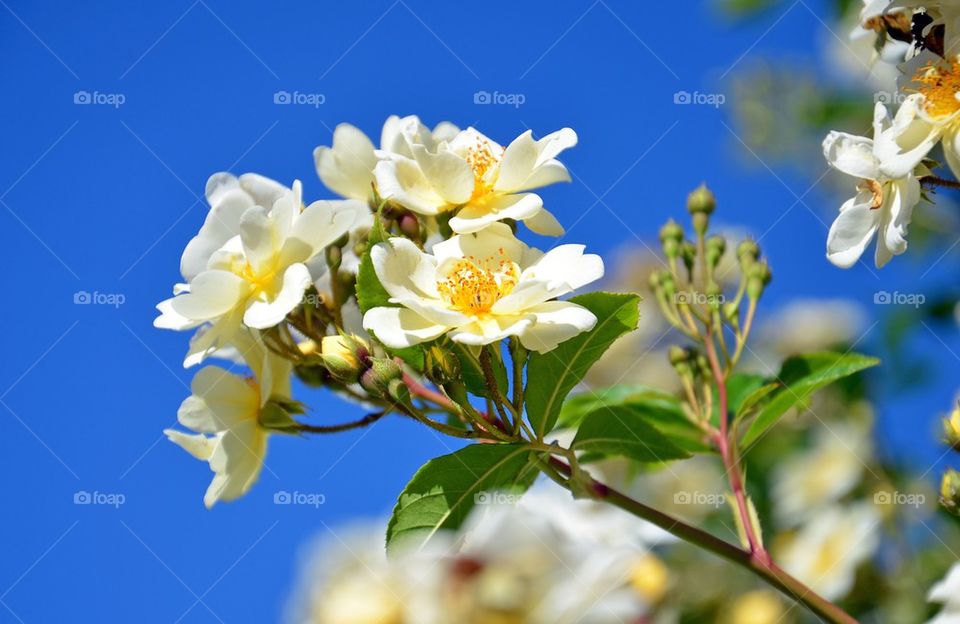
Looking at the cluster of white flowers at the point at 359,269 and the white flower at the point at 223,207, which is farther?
the white flower at the point at 223,207

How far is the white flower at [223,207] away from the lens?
1487 mm

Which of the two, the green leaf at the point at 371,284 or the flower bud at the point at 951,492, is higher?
the green leaf at the point at 371,284

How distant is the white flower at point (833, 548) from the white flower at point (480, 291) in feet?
3.42

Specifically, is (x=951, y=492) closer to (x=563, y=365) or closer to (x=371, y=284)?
(x=563, y=365)

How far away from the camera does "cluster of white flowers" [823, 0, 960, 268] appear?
123 centimetres

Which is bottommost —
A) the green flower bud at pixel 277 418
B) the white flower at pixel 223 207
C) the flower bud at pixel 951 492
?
the flower bud at pixel 951 492

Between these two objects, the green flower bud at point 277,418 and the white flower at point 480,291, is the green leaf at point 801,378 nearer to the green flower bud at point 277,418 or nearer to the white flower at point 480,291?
the white flower at point 480,291

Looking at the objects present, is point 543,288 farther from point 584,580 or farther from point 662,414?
point 662,414

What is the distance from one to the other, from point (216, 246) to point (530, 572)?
0.74 meters

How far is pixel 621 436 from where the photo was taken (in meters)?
1.48

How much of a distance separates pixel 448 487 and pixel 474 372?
0.48 feet

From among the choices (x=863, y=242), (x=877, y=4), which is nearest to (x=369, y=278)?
(x=863, y=242)

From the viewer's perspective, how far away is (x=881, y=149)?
4.12ft

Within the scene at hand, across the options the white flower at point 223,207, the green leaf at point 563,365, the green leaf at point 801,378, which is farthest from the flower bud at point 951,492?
the white flower at point 223,207
